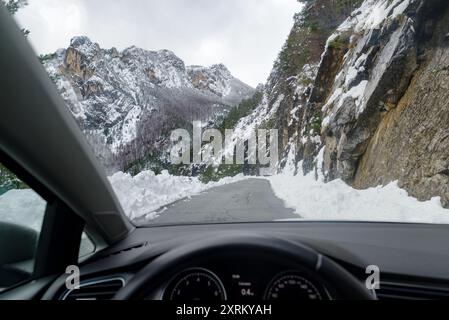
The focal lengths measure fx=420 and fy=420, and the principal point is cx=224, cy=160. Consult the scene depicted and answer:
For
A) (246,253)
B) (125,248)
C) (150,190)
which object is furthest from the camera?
(150,190)

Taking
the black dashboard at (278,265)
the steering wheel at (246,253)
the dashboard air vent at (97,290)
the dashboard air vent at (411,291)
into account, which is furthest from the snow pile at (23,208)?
the dashboard air vent at (411,291)

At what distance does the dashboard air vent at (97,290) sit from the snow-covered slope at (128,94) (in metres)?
1.05

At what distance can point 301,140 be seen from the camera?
31422 mm

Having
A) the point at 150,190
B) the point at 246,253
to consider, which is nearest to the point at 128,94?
the point at 150,190

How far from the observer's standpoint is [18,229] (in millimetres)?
2742

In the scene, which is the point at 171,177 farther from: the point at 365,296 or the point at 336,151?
the point at 336,151

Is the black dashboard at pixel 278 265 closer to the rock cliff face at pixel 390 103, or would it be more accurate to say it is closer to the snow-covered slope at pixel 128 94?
the snow-covered slope at pixel 128 94

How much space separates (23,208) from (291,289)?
1.80 metres

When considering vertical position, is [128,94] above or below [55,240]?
above

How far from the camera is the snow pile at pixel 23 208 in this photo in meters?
2.58

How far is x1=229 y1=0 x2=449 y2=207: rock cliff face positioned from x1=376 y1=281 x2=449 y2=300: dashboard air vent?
794cm

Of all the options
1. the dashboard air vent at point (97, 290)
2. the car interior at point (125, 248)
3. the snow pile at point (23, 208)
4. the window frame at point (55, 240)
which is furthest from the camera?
the window frame at point (55, 240)

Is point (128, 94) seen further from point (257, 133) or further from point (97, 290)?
point (257, 133)
